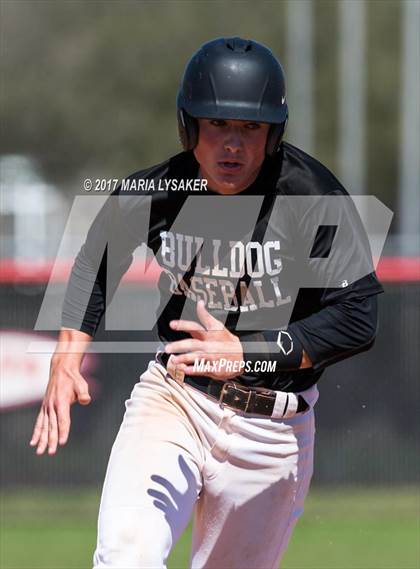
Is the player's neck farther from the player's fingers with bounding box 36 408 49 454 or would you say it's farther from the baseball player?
the player's fingers with bounding box 36 408 49 454

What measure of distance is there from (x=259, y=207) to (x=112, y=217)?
52 centimetres

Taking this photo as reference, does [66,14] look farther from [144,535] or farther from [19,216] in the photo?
[144,535]

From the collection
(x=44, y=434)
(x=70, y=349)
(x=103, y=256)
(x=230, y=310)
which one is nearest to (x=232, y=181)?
(x=230, y=310)

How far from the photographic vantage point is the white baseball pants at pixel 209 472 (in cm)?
354

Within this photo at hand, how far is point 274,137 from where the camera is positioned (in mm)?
3736

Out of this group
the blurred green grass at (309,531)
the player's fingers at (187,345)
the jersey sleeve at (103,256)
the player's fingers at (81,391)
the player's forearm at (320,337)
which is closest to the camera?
the player's fingers at (187,345)

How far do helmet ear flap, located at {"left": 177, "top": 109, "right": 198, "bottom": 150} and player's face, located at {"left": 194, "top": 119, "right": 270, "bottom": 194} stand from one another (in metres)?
0.02

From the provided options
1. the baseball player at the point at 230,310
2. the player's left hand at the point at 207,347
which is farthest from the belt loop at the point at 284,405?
the player's left hand at the point at 207,347

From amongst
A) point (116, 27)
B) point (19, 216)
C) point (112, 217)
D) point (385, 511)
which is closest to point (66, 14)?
point (116, 27)

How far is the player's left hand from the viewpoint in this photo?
3.27m

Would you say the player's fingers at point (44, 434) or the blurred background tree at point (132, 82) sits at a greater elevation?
the player's fingers at point (44, 434)

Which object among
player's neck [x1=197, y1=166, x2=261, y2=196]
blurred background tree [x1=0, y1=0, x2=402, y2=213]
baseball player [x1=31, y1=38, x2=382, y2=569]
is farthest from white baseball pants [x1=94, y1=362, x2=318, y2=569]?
blurred background tree [x1=0, y1=0, x2=402, y2=213]

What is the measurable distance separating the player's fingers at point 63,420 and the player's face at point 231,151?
2.85 ft

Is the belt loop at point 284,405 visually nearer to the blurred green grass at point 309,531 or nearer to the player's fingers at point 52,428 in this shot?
the player's fingers at point 52,428
